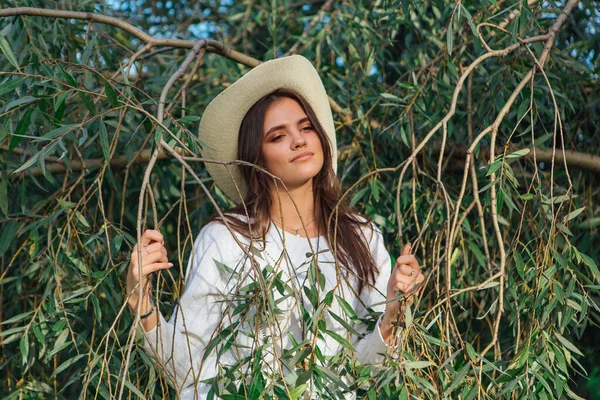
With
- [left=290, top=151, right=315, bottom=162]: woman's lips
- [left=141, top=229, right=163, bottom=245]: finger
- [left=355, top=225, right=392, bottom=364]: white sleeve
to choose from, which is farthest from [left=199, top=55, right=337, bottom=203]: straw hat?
[left=141, top=229, right=163, bottom=245]: finger

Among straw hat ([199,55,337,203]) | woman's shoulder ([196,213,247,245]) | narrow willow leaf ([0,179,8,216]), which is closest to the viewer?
woman's shoulder ([196,213,247,245])

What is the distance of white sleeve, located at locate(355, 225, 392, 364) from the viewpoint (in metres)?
1.72

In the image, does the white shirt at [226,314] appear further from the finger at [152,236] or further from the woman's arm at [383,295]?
the finger at [152,236]

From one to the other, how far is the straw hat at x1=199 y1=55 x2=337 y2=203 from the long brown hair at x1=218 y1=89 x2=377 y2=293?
2cm

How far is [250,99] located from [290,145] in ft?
0.56

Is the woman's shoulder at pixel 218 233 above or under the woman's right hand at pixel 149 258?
under

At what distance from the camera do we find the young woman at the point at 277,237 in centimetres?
175

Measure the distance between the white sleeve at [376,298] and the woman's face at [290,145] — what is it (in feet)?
0.70

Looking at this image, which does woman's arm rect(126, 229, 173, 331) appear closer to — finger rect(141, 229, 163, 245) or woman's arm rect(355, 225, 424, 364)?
finger rect(141, 229, 163, 245)

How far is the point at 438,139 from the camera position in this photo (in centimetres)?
249

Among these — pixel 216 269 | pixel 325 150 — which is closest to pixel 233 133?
pixel 325 150

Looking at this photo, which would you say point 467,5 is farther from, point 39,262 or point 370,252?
point 39,262

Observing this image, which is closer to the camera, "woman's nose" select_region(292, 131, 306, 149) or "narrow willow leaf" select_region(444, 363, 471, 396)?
"narrow willow leaf" select_region(444, 363, 471, 396)

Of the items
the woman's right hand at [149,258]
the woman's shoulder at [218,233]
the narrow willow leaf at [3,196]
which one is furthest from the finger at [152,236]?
the narrow willow leaf at [3,196]
